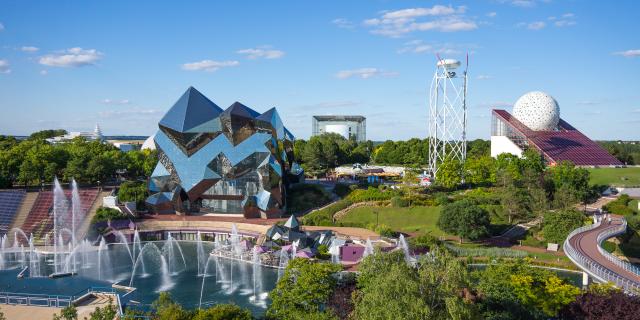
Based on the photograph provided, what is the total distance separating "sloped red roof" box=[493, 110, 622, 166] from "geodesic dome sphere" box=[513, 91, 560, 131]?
3.00 ft

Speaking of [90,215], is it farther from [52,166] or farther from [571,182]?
[571,182]

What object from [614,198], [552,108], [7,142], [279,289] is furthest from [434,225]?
[7,142]

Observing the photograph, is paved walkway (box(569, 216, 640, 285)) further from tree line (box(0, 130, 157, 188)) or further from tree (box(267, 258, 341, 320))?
tree line (box(0, 130, 157, 188))

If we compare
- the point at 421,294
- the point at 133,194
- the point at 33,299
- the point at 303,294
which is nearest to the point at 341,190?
the point at 133,194

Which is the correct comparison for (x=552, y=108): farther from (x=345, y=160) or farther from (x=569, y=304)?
(x=569, y=304)

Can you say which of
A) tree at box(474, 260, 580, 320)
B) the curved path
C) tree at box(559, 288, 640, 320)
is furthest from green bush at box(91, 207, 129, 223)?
tree at box(559, 288, 640, 320)

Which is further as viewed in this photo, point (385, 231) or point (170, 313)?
point (385, 231)

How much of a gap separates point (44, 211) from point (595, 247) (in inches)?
1717

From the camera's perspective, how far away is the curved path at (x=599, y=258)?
80.4ft

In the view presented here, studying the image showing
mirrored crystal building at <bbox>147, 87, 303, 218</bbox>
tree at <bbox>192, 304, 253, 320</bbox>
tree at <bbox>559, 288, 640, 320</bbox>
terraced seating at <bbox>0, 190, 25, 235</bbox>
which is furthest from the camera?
mirrored crystal building at <bbox>147, 87, 303, 218</bbox>

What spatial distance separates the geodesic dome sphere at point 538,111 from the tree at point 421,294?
206ft

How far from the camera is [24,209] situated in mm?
46031

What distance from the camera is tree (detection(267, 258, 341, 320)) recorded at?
21797mm

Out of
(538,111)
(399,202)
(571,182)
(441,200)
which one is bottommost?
(399,202)
